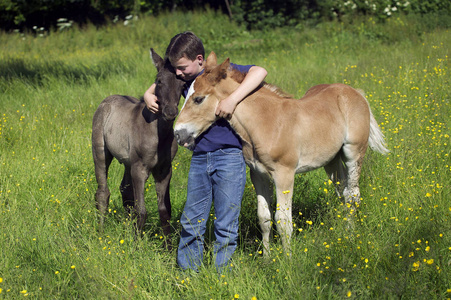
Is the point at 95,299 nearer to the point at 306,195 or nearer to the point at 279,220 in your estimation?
the point at 279,220

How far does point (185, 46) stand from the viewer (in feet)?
10.7

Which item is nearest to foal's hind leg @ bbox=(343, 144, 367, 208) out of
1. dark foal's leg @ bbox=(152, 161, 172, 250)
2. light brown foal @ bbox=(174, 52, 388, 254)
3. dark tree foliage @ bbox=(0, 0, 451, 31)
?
light brown foal @ bbox=(174, 52, 388, 254)

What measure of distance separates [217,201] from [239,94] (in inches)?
33.6

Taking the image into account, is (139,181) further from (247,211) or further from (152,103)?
(247,211)

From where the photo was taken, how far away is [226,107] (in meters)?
3.17

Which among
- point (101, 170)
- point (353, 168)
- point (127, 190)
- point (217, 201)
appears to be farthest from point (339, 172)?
point (101, 170)

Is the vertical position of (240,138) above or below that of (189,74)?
below

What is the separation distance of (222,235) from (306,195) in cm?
164

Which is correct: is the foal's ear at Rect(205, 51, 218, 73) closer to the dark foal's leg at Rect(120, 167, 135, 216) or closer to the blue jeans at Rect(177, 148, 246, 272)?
the blue jeans at Rect(177, 148, 246, 272)

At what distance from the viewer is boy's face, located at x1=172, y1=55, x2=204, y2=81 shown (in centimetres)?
333

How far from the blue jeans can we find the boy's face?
648 mm

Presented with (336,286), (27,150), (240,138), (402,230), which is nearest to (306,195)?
(402,230)

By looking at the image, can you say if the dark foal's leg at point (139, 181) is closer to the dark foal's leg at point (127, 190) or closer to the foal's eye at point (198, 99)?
A: the dark foal's leg at point (127, 190)

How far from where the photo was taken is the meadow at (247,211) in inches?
118
